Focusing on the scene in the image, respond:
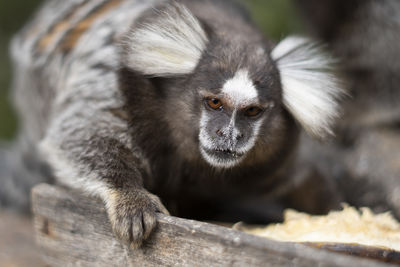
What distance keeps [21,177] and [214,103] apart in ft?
8.29

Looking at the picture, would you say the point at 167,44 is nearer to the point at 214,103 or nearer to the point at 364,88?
the point at 214,103

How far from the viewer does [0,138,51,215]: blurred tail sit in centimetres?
419

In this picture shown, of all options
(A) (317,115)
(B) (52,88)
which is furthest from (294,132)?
(B) (52,88)

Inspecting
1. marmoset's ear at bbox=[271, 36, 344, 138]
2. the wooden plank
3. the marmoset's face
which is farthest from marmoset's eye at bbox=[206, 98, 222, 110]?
the wooden plank

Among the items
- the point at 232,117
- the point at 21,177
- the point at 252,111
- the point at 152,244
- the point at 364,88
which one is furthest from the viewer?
the point at 21,177

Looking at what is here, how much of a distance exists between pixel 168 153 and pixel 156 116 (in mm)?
237

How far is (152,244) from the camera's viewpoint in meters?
2.16

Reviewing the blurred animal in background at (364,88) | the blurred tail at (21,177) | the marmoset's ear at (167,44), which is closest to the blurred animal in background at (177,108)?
the marmoset's ear at (167,44)

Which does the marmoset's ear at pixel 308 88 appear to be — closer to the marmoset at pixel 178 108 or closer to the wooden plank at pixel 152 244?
the marmoset at pixel 178 108

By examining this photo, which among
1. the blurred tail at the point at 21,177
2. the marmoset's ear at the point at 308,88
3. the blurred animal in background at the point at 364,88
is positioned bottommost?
the marmoset's ear at the point at 308,88

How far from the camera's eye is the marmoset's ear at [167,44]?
8.49 feet

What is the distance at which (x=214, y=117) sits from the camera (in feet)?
8.15

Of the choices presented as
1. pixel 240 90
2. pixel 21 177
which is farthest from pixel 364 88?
pixel 21 177

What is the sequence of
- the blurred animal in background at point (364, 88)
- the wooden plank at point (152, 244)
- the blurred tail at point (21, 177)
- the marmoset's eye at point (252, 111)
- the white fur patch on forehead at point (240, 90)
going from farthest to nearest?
the blurred tail at point (21, 177)
the blurred animal in background at point (364, 88)
the marmoset's eye at point (252, 111)
the white fur patch on forehead at point (240, 90)
the wooden plank at point (152, 244)
